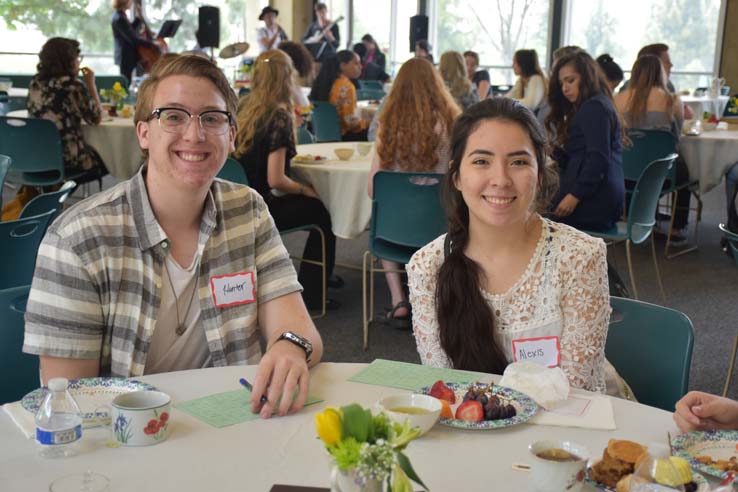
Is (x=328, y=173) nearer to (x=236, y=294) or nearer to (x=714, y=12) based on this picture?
(x=236, y=294)

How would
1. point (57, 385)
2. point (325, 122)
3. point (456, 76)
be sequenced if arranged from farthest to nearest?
point (325, 122) < point (456, 76) < point (57, 385)

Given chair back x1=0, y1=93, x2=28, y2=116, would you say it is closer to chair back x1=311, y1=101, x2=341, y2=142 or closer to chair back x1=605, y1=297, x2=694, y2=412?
chair back x1=311, y1=101, x2=341, y2=142

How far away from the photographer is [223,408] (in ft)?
4.99

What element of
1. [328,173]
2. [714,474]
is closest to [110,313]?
[714,474]

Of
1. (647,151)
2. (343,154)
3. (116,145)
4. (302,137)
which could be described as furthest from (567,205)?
(116,145)

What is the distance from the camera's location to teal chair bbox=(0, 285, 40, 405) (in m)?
1.88

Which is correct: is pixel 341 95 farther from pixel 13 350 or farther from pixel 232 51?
pixel 13 350

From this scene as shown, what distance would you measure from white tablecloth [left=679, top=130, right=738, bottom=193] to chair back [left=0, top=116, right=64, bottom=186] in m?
4.15

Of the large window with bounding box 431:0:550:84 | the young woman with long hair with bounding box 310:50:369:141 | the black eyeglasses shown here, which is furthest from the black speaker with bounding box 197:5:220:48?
the black eyeglasses

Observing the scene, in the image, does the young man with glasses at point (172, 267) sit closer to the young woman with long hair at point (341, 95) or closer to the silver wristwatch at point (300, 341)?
the silver wristwatch at point (300, 341)

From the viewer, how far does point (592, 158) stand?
4.29 metres

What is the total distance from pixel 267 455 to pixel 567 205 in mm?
3228

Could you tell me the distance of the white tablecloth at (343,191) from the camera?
Result: 178 inches

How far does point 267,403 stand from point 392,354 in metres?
2.53
